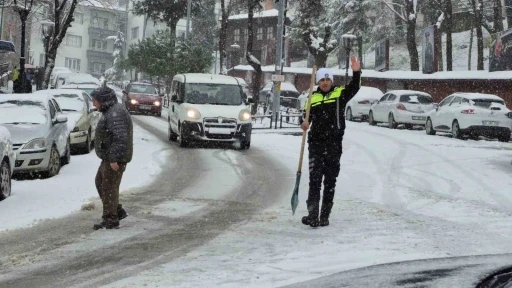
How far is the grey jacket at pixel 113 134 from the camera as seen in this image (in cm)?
882

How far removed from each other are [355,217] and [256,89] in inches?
1176

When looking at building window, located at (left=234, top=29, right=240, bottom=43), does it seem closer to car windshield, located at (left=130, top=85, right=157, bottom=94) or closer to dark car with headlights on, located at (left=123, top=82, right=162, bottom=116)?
car windshield, located at (left=130, top=85, right=157, bottom=94)

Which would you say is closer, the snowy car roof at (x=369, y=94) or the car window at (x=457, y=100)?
the car window at (x=457, y=100)

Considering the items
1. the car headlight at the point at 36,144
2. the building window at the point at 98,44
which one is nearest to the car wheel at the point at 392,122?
the car headlight at the point at 36,144

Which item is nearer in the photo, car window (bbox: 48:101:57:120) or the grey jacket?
the grey jacket

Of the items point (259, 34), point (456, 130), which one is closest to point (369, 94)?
point (456, 130)

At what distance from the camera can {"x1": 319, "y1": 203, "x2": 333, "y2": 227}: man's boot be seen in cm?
916

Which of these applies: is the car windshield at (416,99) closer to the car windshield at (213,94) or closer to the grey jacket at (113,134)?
the car windshield at (213,94)

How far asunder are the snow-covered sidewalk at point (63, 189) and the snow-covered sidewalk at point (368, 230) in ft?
8.66

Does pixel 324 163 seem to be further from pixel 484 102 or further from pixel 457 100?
pixel 457 100

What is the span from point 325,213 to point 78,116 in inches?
428

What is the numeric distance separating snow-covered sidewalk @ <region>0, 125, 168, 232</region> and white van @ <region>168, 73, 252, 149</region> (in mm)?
1903

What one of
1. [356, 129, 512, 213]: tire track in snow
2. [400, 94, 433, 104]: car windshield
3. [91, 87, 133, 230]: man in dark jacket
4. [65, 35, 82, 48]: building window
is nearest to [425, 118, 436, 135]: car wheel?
[400, 94, 433, 104]: car windshield

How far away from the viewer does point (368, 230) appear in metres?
8.97
